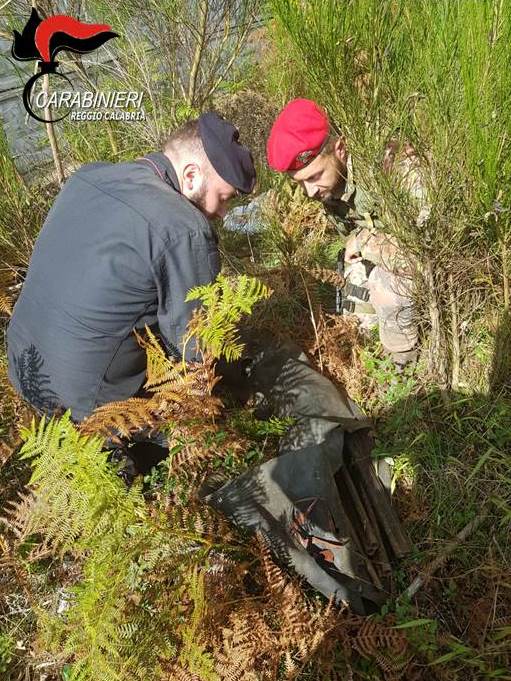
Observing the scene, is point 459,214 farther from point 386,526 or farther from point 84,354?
point 84,354

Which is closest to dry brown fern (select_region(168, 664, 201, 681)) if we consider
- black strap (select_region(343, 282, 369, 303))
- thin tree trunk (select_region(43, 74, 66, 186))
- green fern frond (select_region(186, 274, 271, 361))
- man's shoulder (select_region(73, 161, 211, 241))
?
green fern frond (select_region(186, 274, 271, 361))

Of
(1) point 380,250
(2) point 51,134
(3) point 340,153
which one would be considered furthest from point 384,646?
(2) point 51,134

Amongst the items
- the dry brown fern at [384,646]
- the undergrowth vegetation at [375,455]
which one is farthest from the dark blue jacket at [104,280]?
the dry brown fern at [384,646]

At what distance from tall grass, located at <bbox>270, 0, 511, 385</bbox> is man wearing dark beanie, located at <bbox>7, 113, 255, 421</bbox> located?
51 centimetres

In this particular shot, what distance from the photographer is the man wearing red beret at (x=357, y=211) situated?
2385 millimetres

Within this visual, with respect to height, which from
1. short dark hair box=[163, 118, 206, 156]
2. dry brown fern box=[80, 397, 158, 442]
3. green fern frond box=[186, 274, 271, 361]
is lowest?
dry brown fern box=[80, 397, 158, 442]

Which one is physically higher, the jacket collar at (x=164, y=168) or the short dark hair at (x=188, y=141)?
the short dark hair at (x=188, y=141)

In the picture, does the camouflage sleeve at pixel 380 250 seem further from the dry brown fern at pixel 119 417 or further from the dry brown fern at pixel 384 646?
the dry brown fern at pixel 384 646

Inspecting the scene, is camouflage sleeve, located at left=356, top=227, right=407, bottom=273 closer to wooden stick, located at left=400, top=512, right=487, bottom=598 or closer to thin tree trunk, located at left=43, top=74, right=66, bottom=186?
wooden stick, located at left=400, top=512, right=487, bottom=598

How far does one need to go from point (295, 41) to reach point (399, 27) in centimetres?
39

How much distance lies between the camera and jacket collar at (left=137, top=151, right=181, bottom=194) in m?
2.00

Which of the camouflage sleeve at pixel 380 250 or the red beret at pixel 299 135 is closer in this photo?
the camouflage sleeve at pixel 380 250

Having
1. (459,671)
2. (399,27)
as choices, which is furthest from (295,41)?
(459,671)

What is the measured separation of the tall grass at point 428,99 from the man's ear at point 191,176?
1.98 feet
